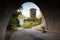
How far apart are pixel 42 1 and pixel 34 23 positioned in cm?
1334

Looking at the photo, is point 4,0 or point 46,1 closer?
point 4,0

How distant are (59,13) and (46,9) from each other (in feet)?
5.65

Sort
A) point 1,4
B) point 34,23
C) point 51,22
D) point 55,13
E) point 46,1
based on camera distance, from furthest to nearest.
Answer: point 34,23
point 51,22
point 55,13
point 46,1
point 1,4

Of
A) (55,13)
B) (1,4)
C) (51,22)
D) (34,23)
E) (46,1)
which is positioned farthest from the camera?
(34,23)

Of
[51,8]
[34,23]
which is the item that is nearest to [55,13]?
[51,8]

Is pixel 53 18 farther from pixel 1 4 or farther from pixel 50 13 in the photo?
pixel 1 4

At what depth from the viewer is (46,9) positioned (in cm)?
1439

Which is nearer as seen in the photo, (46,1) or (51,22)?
(46,1)

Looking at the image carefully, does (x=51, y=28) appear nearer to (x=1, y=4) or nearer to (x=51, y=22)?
(x=51, y=22)

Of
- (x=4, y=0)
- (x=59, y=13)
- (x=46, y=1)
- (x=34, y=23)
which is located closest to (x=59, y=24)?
(x=59, y=13)

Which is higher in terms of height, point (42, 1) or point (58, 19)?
point (42, 1)

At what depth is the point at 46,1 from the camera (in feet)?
41.9

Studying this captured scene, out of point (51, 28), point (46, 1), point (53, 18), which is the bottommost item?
point (51, 28)

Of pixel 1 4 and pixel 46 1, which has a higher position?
pixel 46 1
